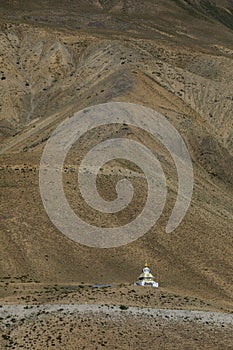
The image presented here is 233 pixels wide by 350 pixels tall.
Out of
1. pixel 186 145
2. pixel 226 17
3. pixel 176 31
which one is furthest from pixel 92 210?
pixel 226 17

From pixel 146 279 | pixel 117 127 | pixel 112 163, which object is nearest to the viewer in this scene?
pixel 146 279

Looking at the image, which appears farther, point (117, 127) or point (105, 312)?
point (117, 127)

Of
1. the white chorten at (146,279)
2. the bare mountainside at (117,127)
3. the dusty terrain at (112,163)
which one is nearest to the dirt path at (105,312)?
the dusty terrain at (112,163)

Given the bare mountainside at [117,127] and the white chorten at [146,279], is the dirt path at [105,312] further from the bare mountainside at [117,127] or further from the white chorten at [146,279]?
the bare mountainside at [117,127]

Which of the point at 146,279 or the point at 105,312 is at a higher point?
the point at 146,279

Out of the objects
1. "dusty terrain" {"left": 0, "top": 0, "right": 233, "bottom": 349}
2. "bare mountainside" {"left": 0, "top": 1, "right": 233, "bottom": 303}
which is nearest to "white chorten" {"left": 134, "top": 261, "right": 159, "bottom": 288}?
"dusty terrain" {"left": 0, "top": 0, "right": 233, "bottom": 349}

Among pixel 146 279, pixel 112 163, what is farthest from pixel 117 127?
pixel 146 279

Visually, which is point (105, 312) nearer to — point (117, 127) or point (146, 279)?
point (146, 279)

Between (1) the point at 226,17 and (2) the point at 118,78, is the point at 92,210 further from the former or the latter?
(1) the point at 226,17

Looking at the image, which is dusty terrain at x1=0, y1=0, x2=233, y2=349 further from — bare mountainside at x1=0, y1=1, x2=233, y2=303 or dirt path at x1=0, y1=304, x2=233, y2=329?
dirt path at x1=0, y1=304, x2=233, y2=329
